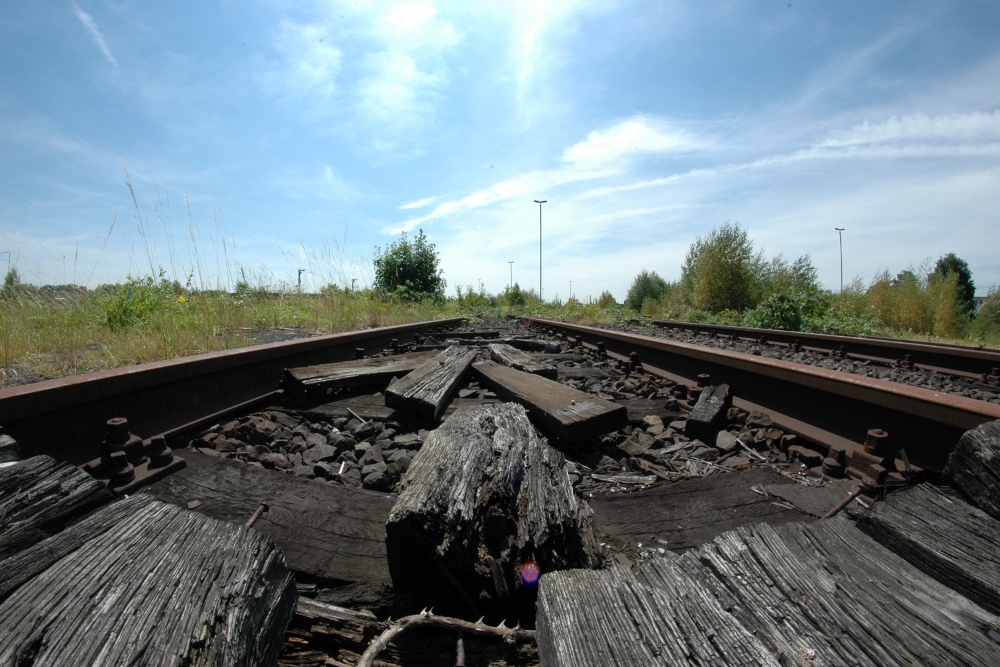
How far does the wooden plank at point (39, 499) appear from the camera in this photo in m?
1.06

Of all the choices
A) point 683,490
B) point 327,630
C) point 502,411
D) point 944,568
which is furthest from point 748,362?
point 327,630

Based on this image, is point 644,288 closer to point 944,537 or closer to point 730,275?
point 730,275

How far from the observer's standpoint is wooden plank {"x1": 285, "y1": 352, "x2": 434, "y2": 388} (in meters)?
3.18

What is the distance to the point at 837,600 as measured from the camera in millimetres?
854

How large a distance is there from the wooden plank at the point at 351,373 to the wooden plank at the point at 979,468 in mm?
3055

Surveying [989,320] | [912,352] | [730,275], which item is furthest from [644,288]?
[912,352]

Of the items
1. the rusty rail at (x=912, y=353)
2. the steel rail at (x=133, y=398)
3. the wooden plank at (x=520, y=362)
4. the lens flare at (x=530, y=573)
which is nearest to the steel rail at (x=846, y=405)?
the wooden plank at (x=520, y=362)

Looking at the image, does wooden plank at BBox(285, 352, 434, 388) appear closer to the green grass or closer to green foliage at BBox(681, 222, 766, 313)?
the green grass

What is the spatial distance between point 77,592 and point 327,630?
1.59 feet

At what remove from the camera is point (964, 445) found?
3.86ft

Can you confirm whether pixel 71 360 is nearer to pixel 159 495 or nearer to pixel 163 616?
pixel 159 495

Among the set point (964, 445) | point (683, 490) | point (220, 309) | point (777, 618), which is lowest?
point (683, 490)

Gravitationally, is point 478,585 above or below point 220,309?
below

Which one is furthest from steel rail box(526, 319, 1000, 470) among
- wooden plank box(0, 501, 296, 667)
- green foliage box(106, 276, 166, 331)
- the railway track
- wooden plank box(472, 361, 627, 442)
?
green foliage box(106, 276, 166, 331)
